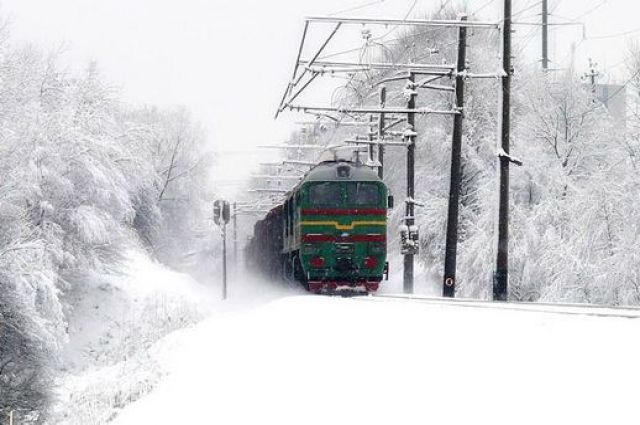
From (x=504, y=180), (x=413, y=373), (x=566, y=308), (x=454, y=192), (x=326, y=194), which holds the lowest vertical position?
(x=413, y=373)

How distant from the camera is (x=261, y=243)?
126 ft

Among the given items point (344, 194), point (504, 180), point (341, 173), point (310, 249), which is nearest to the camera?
point (504, 180)

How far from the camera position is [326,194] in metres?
21.7

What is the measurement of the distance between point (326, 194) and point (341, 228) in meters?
0.93

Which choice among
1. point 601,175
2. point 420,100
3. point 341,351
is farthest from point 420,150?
point 341,351

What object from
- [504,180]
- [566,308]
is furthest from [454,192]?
[566,308]

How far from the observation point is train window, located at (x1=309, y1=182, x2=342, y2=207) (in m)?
21.6

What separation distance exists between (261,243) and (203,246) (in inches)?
2589

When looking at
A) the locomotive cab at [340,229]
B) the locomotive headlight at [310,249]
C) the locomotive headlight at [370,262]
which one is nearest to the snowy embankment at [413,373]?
the locomotive headlight at [310,249]

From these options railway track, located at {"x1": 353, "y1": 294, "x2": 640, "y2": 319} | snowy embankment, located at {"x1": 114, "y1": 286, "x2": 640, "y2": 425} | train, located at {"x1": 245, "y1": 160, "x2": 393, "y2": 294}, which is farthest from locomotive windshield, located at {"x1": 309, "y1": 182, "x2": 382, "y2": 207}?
snowy embankment, located at {"x1": 114, "y1": 286, "x2": 640, "y2": 425}

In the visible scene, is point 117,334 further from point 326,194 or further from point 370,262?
point 370,262

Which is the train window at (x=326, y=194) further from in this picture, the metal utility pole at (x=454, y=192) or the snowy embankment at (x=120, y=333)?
the snowy embankment at (x=120, y=333)

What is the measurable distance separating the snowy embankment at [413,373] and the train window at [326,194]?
8466mm

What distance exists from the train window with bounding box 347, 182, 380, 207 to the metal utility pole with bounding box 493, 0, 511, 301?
12.4ft
